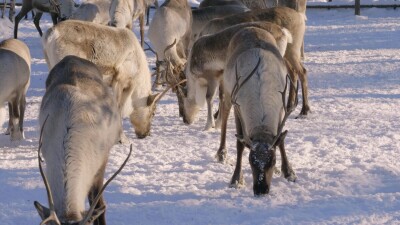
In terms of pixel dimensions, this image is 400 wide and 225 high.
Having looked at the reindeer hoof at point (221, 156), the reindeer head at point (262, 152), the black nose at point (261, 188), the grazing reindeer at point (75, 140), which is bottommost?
the reindeer hoof at point (221, 156)

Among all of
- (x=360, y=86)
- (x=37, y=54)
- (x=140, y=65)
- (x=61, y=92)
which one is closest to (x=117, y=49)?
(x=140, y=65)

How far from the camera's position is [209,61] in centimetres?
805

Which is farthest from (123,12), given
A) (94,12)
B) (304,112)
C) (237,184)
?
(237,184)

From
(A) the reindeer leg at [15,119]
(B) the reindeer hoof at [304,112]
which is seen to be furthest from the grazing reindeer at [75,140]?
(B) the reindeer hoof at [304,112]

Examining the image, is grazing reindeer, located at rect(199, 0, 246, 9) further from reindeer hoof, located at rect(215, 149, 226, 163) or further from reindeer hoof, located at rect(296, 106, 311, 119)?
reindeer hoof, located at rect(215, 149, 226, 163)

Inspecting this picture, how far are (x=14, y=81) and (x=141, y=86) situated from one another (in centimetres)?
151

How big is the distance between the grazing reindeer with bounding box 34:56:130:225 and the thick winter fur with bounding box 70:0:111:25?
30.6 ft

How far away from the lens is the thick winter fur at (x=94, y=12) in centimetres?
1467

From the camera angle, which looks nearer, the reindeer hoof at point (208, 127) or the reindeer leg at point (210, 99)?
the reindeer leg at point (210, 99)

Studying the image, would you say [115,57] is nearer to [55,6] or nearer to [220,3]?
[220,3]

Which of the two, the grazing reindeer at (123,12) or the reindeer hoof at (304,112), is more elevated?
the grazing reindeer at (123,12)

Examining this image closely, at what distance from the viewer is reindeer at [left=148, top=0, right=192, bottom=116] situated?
11211 millimetres

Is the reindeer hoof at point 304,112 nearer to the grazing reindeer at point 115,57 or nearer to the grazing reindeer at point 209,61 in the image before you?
the grazing reindeer at point 209,61

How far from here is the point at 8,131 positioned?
28.1 ft
